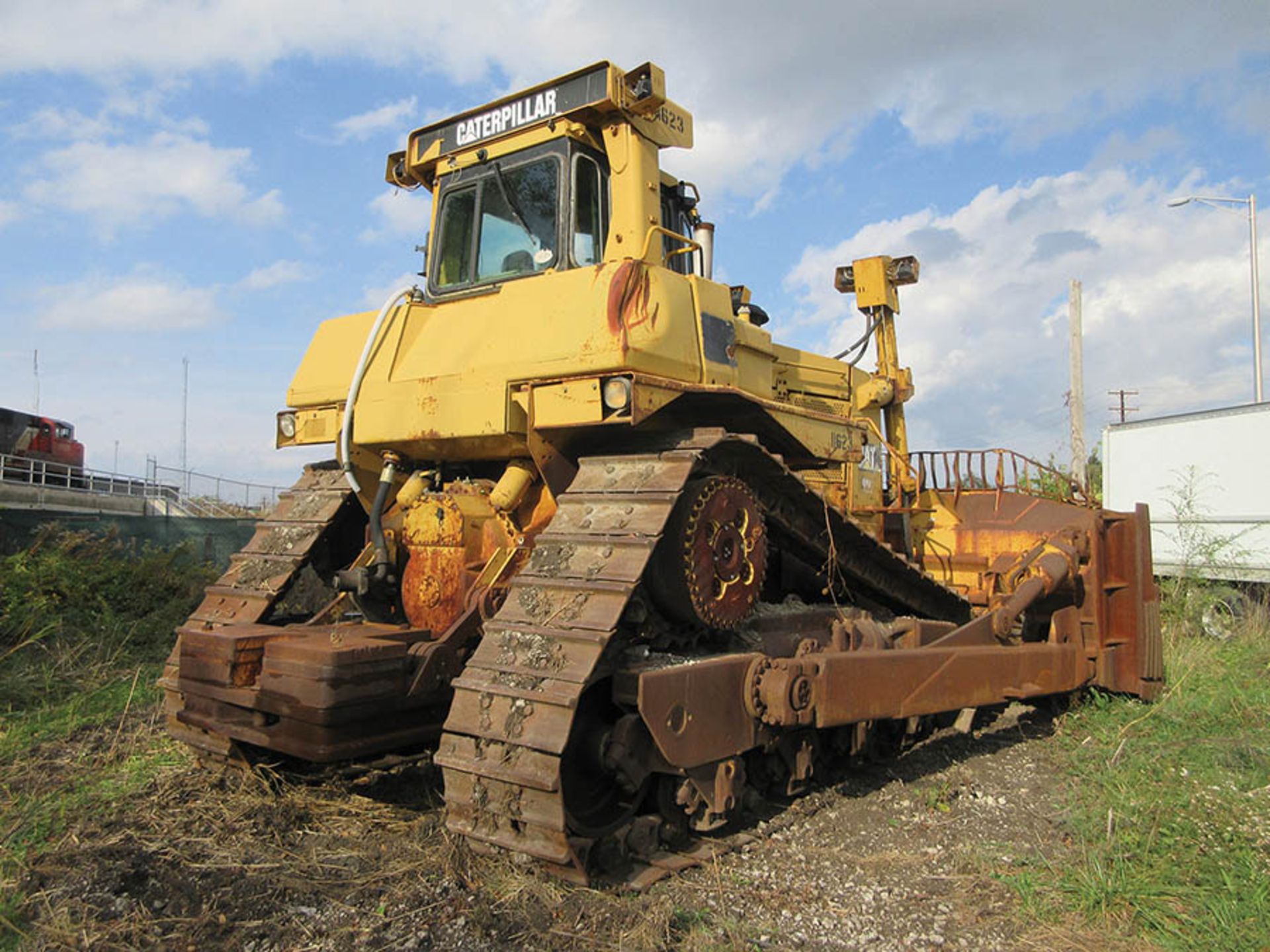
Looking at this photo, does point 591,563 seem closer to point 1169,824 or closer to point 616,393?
point 616,393

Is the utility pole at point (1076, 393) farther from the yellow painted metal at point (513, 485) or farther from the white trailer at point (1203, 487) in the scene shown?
the yellow painted metal at point (513, 485)

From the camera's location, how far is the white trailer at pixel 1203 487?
38.9 feet

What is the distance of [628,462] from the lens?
4.65 m

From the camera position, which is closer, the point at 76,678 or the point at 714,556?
the point at 714,556

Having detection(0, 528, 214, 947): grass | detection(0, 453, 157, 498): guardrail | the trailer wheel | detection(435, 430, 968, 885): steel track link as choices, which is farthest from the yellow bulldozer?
detection(0, 453, 157, 498): guardrail

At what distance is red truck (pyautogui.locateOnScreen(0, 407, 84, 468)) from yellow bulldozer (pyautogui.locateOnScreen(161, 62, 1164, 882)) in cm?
2505

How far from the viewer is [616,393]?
4594 millimetres

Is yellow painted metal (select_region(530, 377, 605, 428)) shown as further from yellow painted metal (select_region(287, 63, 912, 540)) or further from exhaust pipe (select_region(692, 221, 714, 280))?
exhaust pipe (select_region(692, 221, 714, 280))

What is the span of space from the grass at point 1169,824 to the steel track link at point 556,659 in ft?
5.10

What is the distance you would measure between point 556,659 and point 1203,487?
1191 centimetres

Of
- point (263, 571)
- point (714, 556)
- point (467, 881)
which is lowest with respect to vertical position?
point (467, 881)

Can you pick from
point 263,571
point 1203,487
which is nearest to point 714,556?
point 263,571

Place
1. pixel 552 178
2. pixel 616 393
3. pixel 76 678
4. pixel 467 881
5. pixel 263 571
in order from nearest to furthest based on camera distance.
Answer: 1. pixel 467 881
2. pixel 616 393
3. pixel 552 178
4. pixel 263 571
5. pixel 76 678

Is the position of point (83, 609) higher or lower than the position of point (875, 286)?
lower
